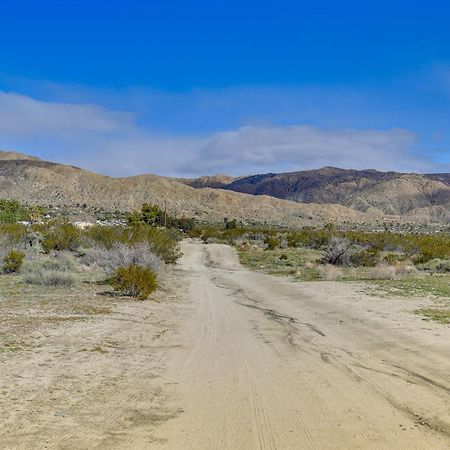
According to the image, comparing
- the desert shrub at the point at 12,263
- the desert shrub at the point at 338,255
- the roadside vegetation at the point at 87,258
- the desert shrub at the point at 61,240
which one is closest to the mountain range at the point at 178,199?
the desert shrub at the point at 61,240

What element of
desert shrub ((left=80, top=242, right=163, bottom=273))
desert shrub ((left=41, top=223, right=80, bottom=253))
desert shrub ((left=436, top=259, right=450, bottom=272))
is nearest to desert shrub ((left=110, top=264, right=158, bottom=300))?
desert shrub ((left=80, top=242, right=163, bottom=273))

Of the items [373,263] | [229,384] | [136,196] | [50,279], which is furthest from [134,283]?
[136,196]

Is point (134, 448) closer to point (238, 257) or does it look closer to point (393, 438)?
point (393, 438)

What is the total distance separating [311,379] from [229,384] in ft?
4.19

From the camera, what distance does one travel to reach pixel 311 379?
27.3 feet

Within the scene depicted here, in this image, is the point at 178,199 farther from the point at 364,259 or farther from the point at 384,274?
the point at 384,274

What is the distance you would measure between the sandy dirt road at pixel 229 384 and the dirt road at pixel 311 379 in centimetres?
2

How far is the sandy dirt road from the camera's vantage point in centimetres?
587

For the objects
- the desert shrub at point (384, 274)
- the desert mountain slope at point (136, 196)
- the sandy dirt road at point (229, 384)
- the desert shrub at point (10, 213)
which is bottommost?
the sandy dirt road at point (229, 384)

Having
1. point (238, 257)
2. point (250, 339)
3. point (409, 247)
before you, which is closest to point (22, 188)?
point (238, 257)

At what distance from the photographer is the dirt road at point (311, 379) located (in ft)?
19.6

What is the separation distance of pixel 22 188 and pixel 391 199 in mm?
112022

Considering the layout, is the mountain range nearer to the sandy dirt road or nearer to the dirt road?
the dirt road

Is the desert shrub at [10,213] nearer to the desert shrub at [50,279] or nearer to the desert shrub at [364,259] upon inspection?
the desert shrub at [364,259]
